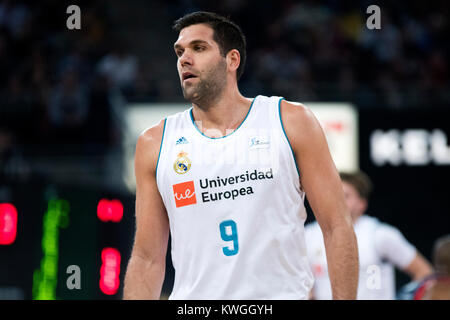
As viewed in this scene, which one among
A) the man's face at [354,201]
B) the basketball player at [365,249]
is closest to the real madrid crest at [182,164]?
the basketball player at [365,249]

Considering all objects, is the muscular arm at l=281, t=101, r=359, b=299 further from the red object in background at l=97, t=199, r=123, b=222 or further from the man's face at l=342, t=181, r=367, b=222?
the red object in background at l=97, t=199, r=123, b=222

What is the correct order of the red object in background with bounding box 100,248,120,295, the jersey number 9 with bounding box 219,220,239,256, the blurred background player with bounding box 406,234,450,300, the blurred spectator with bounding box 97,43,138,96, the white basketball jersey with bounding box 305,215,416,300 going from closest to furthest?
the jersey number 9 with bounding box 219,220,239,256 < the blurred background player with bounding box 406,234,450,300 < the white basketball jersey with bounding box 305,215,416,300 < the red object in background with bounding box 100,248,120,295 < the blurred spectator with bounding box 97,43,138,96

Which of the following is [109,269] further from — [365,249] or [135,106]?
[365,249]

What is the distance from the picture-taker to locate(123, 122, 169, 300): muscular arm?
354cm

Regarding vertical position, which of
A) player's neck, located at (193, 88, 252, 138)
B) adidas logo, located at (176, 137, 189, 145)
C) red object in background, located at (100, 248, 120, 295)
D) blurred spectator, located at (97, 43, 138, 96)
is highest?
blurred spectator, located at (97, 43, 138, 96)

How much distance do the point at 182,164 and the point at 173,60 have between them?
22.0ft

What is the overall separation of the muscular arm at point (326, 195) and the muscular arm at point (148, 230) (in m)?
0.64

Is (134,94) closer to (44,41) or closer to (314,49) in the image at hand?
(44,41)

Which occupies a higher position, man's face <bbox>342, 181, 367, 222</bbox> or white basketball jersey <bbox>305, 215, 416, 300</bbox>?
man's face <bbox>342, 181, 367, 222</bbox>

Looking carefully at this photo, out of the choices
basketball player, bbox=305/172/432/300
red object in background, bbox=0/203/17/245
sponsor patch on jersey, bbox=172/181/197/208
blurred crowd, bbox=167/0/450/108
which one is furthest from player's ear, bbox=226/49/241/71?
blurred crowd, bbox=167/0/450/108

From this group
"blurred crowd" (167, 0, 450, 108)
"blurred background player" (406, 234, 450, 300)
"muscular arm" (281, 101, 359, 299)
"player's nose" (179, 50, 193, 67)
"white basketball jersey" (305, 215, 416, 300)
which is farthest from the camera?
"blurred crowd" (167, 0, 450, 108)

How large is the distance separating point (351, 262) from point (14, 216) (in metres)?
5.39

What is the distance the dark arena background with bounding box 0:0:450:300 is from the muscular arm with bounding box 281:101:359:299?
3.83m

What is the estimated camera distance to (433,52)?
32.9ft
